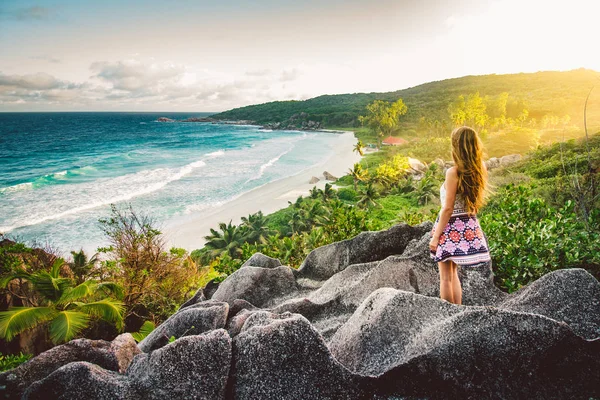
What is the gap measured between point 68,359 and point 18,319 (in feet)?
12.7

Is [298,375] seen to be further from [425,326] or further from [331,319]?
[331,319]

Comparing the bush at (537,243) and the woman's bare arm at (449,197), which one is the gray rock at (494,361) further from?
the bush at (537,243)

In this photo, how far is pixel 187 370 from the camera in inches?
120

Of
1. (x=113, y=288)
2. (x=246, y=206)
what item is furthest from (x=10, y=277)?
(x=246, y=206)

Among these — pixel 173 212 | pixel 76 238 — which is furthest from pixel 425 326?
pixel 173 212

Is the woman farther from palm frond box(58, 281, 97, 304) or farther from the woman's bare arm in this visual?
palm frond box(58, 281, 97, 304)

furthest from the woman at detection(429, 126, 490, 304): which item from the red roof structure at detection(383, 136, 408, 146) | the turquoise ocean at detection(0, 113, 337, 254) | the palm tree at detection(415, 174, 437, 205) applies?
the red roof structure at detection(383, 136, 408, 146)

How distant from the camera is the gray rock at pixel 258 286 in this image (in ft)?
19.9

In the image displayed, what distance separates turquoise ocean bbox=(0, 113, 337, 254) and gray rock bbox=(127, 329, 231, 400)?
18.5 meters

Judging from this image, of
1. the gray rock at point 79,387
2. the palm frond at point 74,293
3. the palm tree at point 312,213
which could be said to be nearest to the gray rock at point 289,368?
the gray rock at point 79,387

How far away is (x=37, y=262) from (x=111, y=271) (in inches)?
79.4

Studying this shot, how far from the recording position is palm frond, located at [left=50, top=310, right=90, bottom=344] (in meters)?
6.48

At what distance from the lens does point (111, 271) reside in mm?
11281

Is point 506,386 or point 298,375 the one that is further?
point 298,375
